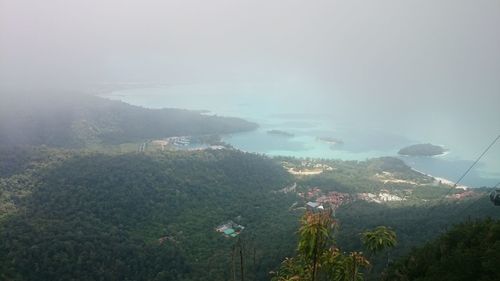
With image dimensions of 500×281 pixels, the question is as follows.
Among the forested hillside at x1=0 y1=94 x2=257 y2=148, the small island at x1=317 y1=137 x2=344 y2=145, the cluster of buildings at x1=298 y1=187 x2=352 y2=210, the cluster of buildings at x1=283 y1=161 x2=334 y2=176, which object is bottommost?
the cluster of buildings at x1=298 y1=187 x2=352 y2=210

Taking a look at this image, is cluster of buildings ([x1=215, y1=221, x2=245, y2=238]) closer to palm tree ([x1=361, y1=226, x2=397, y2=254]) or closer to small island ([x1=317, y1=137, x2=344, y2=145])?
palm tree ([x1=361, y1=226, x2=397, y2=254])

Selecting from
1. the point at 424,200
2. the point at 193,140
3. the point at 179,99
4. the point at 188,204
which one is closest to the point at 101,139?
the point at 193,140

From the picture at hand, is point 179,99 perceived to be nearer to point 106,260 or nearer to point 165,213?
point 165,213

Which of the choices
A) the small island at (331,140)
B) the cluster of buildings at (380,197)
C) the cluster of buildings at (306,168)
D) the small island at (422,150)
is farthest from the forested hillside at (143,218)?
the small island at (331,140)

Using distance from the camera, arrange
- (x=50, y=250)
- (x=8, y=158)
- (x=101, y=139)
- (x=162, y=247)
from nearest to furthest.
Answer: (x=50, y=250), (x=162, y=247), (x=8, y=158), (x=101, y=139)

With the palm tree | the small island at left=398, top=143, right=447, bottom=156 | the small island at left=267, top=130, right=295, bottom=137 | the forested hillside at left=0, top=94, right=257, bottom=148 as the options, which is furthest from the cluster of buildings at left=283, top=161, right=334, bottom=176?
the palm tree
